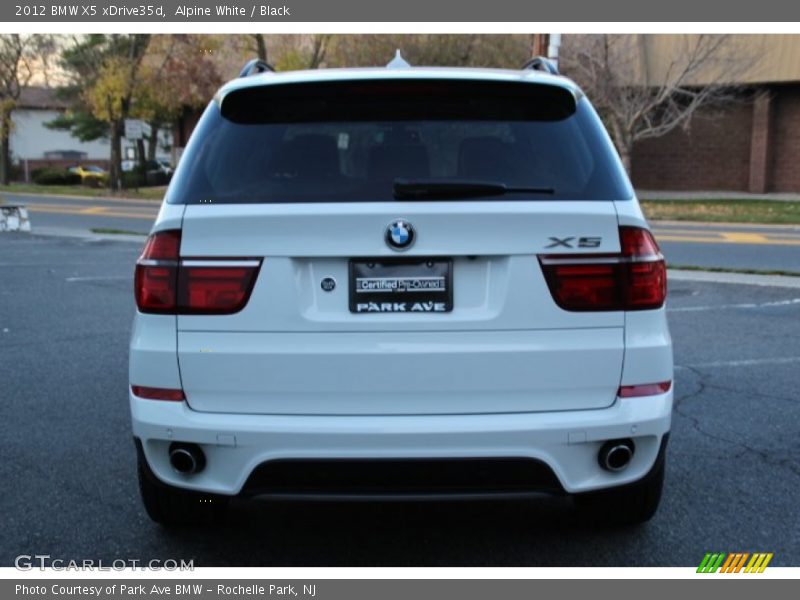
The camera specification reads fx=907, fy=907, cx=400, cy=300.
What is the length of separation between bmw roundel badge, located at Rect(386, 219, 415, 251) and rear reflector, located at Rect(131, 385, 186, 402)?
2.98 feet

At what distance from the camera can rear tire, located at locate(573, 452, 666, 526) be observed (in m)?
3.67

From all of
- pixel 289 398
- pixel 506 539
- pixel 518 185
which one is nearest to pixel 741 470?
pixel 506 539

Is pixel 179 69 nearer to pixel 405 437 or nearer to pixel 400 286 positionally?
pixel 400 286

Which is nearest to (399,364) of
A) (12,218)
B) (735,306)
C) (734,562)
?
(734,562)

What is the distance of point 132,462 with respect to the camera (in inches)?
189

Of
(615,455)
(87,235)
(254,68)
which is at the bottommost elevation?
(87,235)

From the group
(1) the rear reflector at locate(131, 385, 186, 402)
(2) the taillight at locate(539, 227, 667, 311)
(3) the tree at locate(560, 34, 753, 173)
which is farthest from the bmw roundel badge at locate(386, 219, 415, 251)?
(3) the tree at locate(560, 34, 753, 173)

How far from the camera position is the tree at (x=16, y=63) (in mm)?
41188

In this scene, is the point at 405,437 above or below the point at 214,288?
below

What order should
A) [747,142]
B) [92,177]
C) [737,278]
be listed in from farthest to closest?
[92,177]
[747,142]
[737,278]

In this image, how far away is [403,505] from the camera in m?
4.23

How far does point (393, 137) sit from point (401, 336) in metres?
0.80

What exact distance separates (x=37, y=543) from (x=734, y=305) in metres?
8.04

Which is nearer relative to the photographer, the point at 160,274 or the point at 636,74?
the point at 160,274
